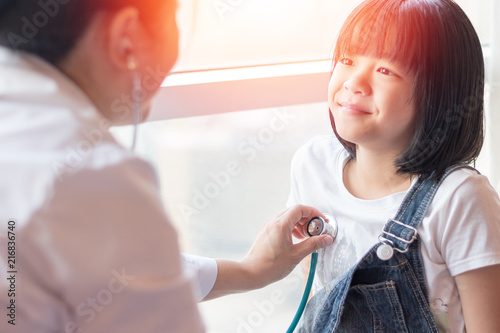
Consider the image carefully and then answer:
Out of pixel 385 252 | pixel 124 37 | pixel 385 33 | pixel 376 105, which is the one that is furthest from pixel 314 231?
pixel 124 37

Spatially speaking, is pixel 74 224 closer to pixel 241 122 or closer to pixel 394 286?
pixel 394 286

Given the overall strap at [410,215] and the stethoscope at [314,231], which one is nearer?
the overall strap at [410,215]

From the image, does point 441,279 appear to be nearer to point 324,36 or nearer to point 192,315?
point 192,315

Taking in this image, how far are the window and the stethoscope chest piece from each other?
1.01 feet

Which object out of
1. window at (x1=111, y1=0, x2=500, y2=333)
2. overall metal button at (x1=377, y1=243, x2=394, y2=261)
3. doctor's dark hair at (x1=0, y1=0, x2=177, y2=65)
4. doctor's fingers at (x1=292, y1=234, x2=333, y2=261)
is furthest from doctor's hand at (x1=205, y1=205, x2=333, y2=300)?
doctor's dark hair at (x1=0, y1=0, x2=177, y2=65)

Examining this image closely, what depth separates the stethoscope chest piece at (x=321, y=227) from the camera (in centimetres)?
109

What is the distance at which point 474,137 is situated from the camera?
1.04 m

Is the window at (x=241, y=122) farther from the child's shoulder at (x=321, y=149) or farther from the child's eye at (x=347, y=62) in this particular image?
the child's eye at (x=347, y=62)

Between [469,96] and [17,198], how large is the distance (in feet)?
2.37

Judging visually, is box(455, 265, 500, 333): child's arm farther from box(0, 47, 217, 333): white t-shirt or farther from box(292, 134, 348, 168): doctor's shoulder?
box(0, 47, 217, 333): white t-shirt

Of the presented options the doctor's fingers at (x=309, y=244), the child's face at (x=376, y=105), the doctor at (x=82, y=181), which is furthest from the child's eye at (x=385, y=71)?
the doctor at (x=82, y=181)

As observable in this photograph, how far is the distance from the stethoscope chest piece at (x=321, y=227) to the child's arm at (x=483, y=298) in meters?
0.24

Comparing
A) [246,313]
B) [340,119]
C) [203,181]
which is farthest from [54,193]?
[246,313]

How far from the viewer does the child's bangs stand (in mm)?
972
